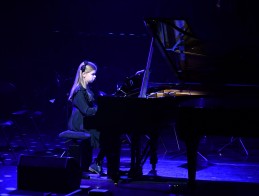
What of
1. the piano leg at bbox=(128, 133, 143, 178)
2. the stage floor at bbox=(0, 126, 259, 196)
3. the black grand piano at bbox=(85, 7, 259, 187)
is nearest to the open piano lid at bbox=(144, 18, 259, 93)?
the black grand piano at bbox=(85, 7, 259, 187)

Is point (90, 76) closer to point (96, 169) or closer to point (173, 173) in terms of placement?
point (96, 169)

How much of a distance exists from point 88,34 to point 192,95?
6.84m

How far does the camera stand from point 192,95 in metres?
4.83

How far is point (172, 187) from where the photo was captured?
4477mm

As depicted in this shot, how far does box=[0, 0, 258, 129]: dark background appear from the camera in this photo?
1134cm

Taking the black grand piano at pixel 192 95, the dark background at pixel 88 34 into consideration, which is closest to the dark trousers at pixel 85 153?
the black grand piano at pixel 192 95

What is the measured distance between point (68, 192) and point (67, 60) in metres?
7.74

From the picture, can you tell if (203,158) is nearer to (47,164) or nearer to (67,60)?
(47,164)

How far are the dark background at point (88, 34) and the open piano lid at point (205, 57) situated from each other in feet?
18.8

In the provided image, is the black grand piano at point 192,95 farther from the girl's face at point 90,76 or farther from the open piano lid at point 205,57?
the girl's face at point 90,76

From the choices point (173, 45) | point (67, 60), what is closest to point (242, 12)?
point (67, 60)

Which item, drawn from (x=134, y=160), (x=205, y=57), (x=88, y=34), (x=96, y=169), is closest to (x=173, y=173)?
(x=134, y=160)

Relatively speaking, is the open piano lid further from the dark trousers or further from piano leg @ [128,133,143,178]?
the dark trousers

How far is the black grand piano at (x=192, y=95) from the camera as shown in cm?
395
